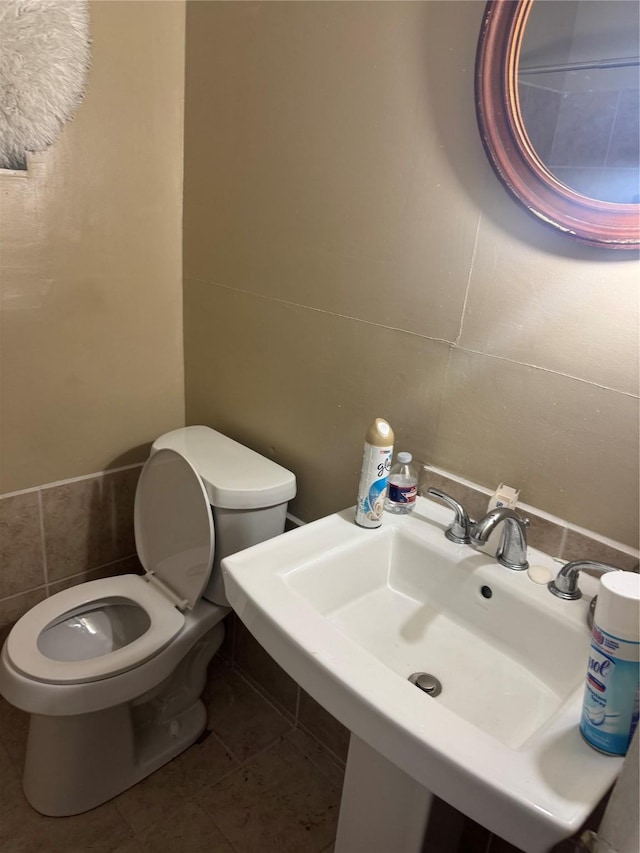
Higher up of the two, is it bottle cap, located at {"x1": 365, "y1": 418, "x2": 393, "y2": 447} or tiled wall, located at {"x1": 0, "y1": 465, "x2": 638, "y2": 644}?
bottle cap, located at {"x1": 365, "y1": 418, "x2": 393, "y2": 447}

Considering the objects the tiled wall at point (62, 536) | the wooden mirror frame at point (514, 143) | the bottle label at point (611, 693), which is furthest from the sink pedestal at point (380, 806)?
the tiled wall at point (62, 536)

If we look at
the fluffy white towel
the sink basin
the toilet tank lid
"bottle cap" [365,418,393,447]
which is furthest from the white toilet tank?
the fluffy white towel

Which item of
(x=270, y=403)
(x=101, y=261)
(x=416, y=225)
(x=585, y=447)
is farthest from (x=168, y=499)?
(x=585, y=447)

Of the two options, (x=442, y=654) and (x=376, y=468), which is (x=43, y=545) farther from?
(x=442, y=654)

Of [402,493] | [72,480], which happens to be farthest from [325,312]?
[72,480]

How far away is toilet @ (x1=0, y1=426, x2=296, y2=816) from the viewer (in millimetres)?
1304

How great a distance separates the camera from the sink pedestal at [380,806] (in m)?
0.89

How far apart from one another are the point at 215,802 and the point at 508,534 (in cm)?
105

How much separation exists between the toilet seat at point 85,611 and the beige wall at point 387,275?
0.43m

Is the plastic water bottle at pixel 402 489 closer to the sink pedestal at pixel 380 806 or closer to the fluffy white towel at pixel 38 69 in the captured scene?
the sink pedestal at pixel 380 806

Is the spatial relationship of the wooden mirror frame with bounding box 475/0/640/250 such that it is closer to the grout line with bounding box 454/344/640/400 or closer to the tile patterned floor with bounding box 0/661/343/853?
the grout line with bounding box 454/344/640/400

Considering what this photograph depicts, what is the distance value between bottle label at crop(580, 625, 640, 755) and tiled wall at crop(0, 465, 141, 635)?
1.41 m

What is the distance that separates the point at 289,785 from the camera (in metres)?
1.51

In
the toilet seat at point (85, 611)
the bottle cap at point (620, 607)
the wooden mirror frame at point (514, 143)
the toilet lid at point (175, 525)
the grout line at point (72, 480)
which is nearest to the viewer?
the bottle cap at point (620, 607)
